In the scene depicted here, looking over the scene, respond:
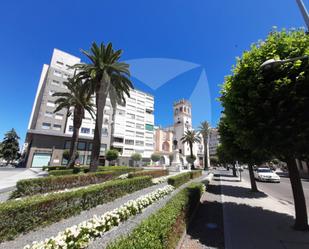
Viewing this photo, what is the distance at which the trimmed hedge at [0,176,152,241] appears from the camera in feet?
16.0

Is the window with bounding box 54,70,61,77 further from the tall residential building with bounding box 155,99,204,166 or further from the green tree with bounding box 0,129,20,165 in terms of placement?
the tall residential building with bounding box 155,99,204,166

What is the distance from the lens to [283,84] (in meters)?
5.09

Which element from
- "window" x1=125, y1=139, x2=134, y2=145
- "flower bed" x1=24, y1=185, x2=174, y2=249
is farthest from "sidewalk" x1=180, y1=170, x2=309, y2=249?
"window" x1=125, y1=139, x2=134, y2=145

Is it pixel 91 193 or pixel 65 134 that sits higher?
pixel 65 134

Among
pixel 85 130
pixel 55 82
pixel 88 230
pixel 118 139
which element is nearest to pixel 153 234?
pixel 88 230

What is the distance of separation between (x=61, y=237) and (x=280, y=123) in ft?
22.3

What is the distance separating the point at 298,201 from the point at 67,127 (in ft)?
154

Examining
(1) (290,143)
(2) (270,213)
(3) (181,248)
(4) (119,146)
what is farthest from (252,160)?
(4) (119,146)

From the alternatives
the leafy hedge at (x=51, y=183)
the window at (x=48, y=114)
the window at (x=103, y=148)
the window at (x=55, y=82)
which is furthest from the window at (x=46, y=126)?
the leafy hedge at (x=51, y=183)

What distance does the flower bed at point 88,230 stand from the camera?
3.62 m

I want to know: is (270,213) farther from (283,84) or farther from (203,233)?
(283,84)

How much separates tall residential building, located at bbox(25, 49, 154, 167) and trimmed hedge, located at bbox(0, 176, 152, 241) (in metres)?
37.2

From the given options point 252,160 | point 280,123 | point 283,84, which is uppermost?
point 283,84

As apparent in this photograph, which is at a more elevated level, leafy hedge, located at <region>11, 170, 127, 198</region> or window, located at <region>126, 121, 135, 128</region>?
window, located at <region>126, 121, 135, 128</region>
